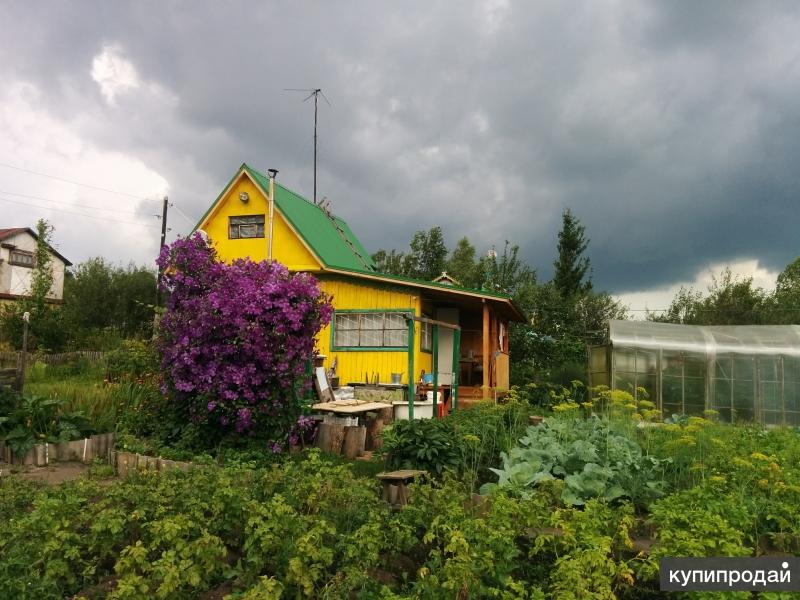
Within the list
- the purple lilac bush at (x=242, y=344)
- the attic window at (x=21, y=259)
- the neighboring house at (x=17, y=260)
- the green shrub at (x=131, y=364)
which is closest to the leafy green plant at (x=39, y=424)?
the purple lilac bush at (x=242, y=344)

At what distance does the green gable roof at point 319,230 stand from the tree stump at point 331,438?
283 inches

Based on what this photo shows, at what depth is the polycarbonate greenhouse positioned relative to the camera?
1408cm

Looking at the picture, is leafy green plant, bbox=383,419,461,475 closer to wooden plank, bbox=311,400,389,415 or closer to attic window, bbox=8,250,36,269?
wooden plank, bbox=311,400,389,415

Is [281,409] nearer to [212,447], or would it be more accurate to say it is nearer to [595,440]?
[212,447]

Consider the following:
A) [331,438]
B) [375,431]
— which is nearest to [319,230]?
[375,431]

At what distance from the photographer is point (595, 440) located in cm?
679

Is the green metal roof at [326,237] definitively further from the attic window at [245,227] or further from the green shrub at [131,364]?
the green shrub at [131,364]

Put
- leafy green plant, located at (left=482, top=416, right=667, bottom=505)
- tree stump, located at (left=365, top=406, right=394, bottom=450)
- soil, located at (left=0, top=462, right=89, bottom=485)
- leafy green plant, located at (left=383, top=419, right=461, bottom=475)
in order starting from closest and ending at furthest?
1. leafy green plant, located at (left=482, top=416, right=667, bottom=505)
2. leafy green plant, located at (left=383, top=419, right=461, bottom=475)
3. soil, located at (left=0, top=462, right=89, bottom=485)
4. tree stump, located at (left=365, top=406, right=394, bottom=450)

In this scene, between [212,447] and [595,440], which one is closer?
[595,440]

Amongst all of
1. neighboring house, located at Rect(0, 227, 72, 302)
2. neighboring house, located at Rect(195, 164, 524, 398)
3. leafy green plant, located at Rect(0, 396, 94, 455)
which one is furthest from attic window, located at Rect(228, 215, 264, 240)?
neighboring house, located at Rect(0, 227, 72, 302)

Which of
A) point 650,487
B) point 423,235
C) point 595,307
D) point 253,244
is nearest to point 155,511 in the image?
point 650,487

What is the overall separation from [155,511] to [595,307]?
27.9 metres

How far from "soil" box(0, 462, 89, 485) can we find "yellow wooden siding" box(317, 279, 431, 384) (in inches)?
296

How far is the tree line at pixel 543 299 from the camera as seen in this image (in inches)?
989
